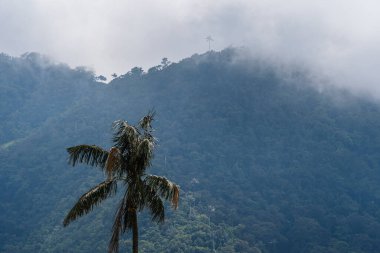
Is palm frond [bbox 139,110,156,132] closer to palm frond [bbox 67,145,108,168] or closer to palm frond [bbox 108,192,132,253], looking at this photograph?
palm frond [bbox 67,145,108,168]

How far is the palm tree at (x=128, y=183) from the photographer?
15.7 metres

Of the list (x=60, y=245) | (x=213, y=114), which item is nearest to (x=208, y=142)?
(x=213, y=114)

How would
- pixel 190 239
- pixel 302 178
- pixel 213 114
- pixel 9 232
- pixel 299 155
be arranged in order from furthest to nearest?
pixel 213 114
pixel 299 155
pixel 302 178
pixel 9 232
pixel 190 239

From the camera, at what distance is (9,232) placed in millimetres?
151750

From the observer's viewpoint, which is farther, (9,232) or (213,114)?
(213,114)

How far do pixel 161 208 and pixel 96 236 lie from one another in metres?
119

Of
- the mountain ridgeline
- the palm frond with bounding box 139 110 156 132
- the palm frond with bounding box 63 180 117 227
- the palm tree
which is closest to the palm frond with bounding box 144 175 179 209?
the palm tree

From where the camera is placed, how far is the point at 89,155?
1600 centimetres

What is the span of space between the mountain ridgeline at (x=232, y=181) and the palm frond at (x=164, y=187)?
4088 inches

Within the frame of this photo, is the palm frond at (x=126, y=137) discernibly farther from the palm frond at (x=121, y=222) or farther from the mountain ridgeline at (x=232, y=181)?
the mountain ridgeline at (x=232, y=181)

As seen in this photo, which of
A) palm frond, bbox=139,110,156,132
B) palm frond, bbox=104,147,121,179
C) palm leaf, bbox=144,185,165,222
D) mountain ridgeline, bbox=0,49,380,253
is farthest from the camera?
mountain ridgeline, bbox=0,49,380,253

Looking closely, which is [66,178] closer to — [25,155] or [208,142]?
[25,155]

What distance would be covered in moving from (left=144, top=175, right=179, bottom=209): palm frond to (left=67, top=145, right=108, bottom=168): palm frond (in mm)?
1132

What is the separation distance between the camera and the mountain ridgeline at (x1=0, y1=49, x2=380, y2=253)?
13488 cm
